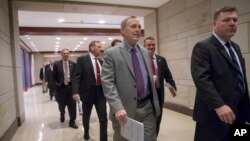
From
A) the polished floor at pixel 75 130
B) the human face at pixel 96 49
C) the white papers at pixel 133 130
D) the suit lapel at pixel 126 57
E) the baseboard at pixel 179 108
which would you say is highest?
the human face at pixel 96 49

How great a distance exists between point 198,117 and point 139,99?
0.48 m

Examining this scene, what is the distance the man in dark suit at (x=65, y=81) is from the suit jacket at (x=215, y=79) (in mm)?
3215

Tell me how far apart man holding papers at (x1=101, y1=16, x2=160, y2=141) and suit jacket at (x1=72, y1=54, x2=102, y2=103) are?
1466 millimetres

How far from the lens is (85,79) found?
354 cm

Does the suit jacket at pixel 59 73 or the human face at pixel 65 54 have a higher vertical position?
the human face at pixel 65 54

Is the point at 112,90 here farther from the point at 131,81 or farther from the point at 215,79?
the point at 215,79

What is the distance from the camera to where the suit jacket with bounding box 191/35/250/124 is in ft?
5.76

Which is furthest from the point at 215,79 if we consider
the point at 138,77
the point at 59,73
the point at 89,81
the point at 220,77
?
the point at 59,73

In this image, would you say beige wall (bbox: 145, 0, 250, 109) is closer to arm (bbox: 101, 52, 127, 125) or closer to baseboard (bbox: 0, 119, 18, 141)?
arm (bbox: 101, 52, 127, 125)

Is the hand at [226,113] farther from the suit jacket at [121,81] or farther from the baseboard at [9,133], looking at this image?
the baseboard at [9,133]

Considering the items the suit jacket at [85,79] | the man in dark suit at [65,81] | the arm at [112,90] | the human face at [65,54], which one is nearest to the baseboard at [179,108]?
the man in dark suit at [65,81]

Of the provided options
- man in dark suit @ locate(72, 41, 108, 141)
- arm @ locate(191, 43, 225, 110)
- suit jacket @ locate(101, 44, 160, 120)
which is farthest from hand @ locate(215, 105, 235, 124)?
man in dark suit @ locate(72, 41, 108, 141)

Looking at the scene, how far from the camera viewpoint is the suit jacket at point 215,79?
1.76 m

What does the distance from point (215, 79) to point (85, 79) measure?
213 centimetres
